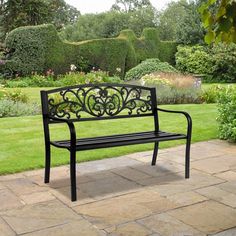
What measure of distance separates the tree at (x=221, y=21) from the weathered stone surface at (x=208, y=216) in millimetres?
1390

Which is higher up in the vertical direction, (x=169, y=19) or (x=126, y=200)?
(x=169, y=19)

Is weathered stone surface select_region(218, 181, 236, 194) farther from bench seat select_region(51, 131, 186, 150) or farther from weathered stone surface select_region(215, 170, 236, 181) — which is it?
bench seat select_region(51, 131, 186, 150)

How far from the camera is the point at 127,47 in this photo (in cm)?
2048

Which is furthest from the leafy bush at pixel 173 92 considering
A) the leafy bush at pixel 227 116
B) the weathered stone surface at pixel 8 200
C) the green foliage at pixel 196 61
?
the green foliage at pixel 196 61

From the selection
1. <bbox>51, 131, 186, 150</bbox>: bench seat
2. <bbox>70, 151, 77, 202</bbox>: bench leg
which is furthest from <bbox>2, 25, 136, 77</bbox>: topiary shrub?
<bbox>70, 151, 77, 202</bbox>: bench leg

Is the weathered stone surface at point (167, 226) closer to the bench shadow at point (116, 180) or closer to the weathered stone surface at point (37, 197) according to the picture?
the bench shadow at point (116, 180)

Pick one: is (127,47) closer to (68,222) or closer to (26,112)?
(26,112)

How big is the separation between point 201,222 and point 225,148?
2.55 metres

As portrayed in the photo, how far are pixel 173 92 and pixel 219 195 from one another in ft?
24.2

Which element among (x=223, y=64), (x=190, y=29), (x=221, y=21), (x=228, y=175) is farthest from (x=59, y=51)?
(x=221, y=21)

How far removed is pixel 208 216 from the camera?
2807 millimetres

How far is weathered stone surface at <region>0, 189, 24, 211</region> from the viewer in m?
3.02

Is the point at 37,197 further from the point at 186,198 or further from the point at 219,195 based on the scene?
the point at 219,195

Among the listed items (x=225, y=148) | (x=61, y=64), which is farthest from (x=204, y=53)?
(x=225, y=148)
